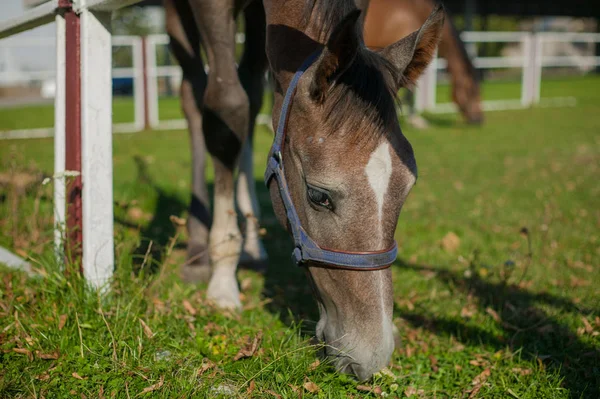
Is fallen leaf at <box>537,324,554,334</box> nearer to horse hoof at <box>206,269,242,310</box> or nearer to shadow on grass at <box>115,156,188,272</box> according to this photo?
horse hoof at <box>206,269,242,310</box>

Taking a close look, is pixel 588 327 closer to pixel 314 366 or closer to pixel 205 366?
pixel 314 366

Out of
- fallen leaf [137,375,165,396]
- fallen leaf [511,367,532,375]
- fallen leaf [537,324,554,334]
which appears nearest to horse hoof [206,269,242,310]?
fallen leaf [137,375,165,396]

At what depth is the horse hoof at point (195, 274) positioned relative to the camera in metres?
3.40

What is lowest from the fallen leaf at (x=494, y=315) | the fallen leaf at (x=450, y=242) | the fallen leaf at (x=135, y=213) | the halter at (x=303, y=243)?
the fallen leaf at (x=494, y=315)

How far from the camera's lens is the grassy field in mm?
2068

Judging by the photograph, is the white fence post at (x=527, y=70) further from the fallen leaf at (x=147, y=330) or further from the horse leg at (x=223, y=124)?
the fallen leaf at (x=147, y=330)

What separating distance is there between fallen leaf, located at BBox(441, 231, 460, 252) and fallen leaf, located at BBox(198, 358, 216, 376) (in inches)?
90.5

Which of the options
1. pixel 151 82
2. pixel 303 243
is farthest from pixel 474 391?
pixel 151 82

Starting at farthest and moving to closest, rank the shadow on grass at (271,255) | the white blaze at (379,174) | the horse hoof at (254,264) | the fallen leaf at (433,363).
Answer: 1. the horse hoof at (254,264)
2. the shadow on grass at (271,255)
3. the fallen leaf at (433,363)
4. the white blaze at (379,174)

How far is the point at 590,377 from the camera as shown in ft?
7.32

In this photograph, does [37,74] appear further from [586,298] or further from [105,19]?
[586,298]

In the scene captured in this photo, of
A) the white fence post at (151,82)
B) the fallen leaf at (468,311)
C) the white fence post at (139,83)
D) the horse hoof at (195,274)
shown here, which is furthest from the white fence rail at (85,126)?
the white fence post at (151,82)

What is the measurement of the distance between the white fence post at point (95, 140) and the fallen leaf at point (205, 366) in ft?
2.23

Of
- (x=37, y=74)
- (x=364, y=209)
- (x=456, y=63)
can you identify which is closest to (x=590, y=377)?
(x=364, y=209)
